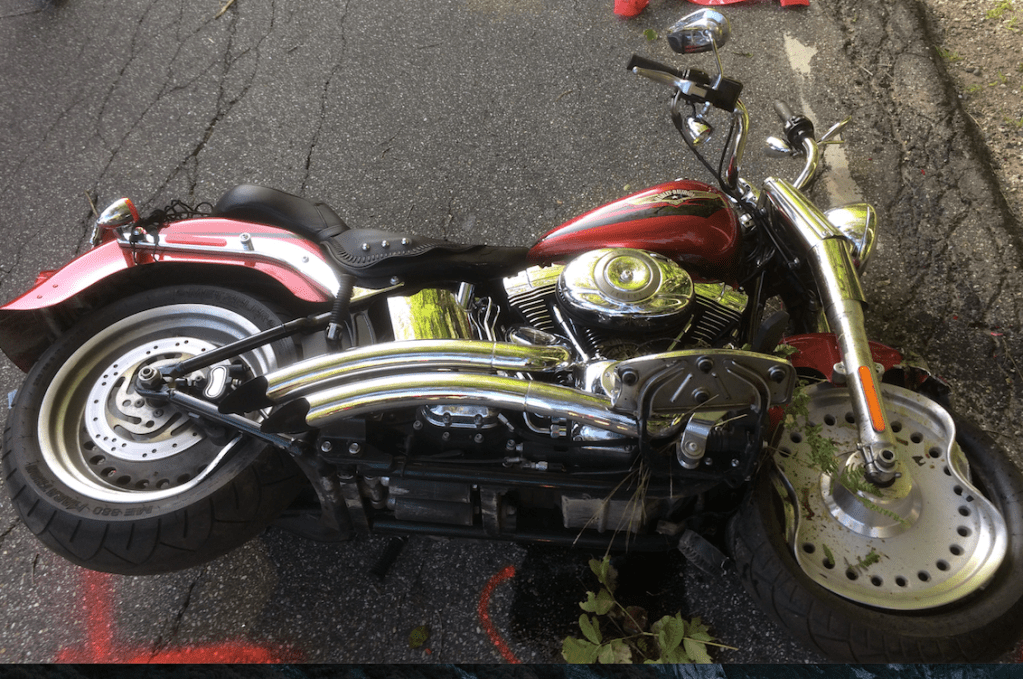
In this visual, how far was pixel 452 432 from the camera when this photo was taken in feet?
5.51

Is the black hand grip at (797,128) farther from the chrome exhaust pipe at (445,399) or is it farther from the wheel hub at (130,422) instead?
the wheel hub at (130,422)

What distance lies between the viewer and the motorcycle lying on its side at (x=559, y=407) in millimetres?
1540

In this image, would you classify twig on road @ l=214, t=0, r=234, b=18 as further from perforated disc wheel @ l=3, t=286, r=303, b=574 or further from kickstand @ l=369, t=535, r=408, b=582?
kickstand @ l=369, t=535, r=408, b=582

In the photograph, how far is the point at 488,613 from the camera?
202cm

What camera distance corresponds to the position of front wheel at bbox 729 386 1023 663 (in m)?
1.53

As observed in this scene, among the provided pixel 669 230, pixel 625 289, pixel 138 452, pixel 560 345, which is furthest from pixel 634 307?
pixel 138 452

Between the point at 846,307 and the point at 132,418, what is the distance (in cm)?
185

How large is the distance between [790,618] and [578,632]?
2.03 feet

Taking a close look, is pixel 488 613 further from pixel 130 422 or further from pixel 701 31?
pixel 701 31

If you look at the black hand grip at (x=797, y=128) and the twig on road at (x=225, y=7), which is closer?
the black hand grip at (x=797, y=128)

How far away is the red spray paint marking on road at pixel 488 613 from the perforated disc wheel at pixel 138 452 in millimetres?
648

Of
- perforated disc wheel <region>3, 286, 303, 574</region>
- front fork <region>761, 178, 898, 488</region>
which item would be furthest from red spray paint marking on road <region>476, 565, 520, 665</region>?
front fork <region>761, 178, 898, 488</region>

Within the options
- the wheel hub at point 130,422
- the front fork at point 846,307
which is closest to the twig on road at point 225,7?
the wheel hub at point 130,422

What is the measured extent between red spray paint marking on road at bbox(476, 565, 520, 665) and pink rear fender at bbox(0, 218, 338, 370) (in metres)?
0.96
